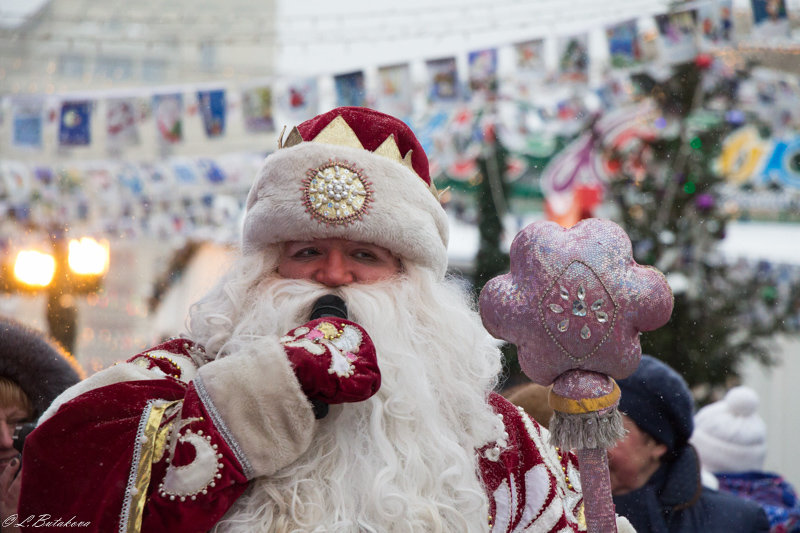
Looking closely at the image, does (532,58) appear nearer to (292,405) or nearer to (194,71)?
(292,405)

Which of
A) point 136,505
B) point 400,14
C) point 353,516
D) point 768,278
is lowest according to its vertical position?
point 768,278

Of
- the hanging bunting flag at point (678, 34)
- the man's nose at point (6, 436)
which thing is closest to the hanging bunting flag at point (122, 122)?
the hanging bunting flag at point (678, 34)

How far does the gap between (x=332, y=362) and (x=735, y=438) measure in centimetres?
281

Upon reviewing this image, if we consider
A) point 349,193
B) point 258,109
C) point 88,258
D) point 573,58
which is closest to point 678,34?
point 573,58

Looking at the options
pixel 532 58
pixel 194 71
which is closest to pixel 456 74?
pixel 532 58

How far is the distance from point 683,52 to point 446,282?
11.3 feet

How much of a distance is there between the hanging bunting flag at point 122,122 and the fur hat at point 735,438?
526 centimetres

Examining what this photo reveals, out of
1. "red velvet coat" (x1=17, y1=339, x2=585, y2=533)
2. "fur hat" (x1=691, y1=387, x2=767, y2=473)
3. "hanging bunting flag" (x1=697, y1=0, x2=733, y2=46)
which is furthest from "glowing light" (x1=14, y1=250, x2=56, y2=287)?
"hanging bunting flag" (x1=697, y1=0, x2=733, y2=46)

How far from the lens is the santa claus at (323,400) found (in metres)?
1.44

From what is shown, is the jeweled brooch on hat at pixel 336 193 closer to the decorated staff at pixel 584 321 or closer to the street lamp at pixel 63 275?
the decorated staff at pixel 584 321

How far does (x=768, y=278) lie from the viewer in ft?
26.8

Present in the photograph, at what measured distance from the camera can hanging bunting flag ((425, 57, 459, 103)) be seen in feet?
19.1

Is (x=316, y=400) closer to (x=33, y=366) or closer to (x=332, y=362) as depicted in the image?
(x=332, y=362)

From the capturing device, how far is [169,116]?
265 inches
